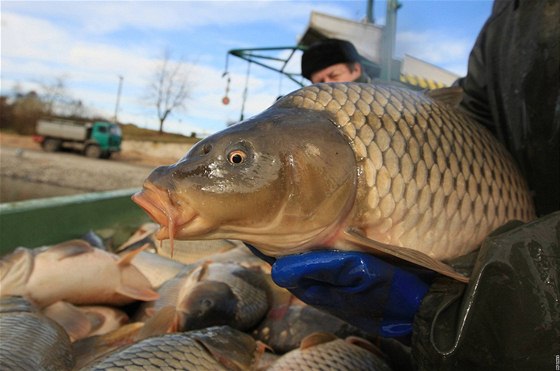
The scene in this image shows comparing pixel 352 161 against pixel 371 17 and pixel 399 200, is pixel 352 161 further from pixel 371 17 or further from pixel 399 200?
pixel 371 17

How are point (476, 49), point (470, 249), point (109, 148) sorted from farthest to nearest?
point (109, 148) → point (476, 49) → point (470, 249)

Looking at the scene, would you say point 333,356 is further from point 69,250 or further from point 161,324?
point 69,250

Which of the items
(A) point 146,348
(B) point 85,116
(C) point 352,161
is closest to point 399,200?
(C) point 352,161

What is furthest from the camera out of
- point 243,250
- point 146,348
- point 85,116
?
point 85,116

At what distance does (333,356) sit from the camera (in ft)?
5.70

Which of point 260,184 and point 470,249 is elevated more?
point 260,184

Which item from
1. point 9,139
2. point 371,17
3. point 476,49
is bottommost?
point 9,139

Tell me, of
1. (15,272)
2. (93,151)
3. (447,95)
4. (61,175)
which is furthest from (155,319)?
(93,151)

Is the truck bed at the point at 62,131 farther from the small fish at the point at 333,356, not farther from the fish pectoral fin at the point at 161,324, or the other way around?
the small fish at the point at 333,356

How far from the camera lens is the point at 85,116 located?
40.0 metres

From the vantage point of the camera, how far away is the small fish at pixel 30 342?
1635 mm

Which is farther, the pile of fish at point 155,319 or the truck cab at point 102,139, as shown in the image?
the truck cab at point 102,139

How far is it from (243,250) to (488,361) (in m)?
2.45

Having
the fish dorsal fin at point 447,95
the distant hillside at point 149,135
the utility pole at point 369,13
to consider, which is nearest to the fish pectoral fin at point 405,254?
the fish dorsal fin at point 447,95
